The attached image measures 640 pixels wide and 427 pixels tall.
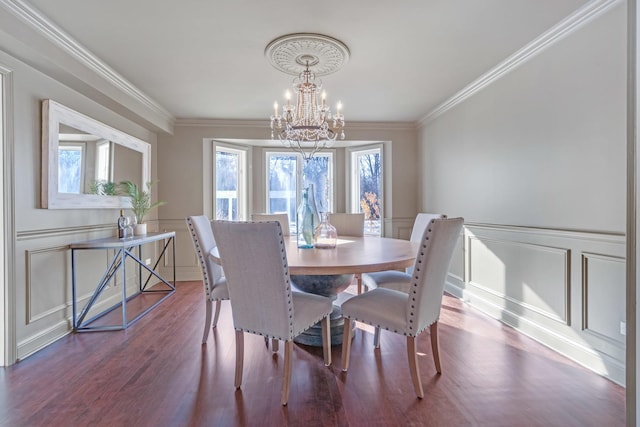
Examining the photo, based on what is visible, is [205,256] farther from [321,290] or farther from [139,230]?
[139,230]

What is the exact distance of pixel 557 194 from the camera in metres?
2.24

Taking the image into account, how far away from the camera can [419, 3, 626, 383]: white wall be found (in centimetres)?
186

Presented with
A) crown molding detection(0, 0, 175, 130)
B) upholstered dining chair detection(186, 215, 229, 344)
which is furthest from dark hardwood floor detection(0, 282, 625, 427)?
crown molding detection(0, 0, 175, 130)

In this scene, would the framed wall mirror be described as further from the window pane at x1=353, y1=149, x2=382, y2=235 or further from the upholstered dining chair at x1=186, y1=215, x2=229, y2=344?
the window pane at x1=353, y1=149, x2=382, y2=235

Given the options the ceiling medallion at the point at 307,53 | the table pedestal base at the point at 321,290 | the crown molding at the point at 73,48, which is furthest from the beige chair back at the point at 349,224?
the crown molding at the point at 73,48

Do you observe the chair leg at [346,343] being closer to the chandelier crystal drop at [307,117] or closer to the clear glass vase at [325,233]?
the clear glass vase at [325,233]

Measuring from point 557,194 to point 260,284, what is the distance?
218 cm

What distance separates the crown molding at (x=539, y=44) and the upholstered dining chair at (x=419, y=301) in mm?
1580

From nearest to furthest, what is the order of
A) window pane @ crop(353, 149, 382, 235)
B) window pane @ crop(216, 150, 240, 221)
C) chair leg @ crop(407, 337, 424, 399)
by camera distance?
chair leg @ crop(407, 337, 424, 399) < window pane @ crop(216, 150, 240, 221) < window pane @ crop(353, 149, 382, 235)

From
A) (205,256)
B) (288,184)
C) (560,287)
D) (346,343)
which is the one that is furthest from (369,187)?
(346,343)

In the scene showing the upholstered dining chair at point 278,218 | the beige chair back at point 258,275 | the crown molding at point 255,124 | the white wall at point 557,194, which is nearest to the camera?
the beige chair back at point 258,275

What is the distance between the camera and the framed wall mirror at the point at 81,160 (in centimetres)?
238

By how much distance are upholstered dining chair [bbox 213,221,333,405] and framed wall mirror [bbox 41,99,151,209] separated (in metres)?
1.78

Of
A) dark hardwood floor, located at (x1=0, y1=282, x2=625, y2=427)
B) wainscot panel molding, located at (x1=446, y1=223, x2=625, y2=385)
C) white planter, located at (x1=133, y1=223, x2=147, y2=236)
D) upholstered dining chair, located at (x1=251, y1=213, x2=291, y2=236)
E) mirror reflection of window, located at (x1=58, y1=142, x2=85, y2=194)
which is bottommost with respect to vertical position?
dark hardwood floor, located at (x1=0, y1=282, x2=625, y2=427)
